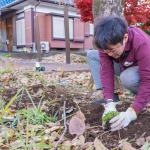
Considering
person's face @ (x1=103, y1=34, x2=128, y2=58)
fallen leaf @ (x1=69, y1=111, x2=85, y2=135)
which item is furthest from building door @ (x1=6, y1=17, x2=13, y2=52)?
fallen leaf @ (x1=69, y1=111, x2=85, y2=135)

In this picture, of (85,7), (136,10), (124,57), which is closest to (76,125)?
(124,57)

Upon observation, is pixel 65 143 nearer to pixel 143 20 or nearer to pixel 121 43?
pixel 121 43

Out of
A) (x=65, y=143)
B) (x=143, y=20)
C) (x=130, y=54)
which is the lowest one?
(x=65, y=143)

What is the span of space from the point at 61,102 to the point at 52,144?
0.68 meters

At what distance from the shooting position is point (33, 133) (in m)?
1.21

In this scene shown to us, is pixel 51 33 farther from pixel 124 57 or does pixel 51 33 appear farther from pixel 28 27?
pixel 124 57

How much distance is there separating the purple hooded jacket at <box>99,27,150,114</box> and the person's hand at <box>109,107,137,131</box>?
0.13ft

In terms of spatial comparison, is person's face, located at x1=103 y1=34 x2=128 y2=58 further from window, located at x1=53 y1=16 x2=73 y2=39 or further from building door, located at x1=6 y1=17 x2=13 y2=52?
building door, located at x1=6 y1=17 x2=13 y2=52

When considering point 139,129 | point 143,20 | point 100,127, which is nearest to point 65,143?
point 100,127

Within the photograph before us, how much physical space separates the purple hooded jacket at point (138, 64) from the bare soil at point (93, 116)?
0.12 metres

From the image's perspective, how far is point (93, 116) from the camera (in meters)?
1.54

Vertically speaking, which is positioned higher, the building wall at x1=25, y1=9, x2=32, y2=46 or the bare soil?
the building wall at x1=25, y1=9, x2=32, y2=46

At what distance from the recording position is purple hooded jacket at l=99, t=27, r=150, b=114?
53.1 inches

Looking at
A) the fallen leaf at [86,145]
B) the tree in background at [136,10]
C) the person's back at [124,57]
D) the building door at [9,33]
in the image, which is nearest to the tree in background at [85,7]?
the tree in background at [136,10]
